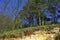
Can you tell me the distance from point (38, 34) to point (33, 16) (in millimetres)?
7236

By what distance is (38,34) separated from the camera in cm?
959

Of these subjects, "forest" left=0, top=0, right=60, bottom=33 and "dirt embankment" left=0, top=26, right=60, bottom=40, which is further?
"forest" left=0, top=0, right=60, bottom=33

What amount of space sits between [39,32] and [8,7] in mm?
4470

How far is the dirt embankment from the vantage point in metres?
9.42

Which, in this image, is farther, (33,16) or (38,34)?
(33,16)

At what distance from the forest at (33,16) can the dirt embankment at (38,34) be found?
3518 mm

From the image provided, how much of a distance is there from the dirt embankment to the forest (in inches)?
138

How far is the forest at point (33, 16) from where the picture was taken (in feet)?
44.7

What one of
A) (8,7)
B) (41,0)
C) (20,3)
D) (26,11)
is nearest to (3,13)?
(8,7)

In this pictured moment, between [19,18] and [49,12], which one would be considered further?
[49,12]

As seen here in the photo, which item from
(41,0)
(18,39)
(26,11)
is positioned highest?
(41,0)

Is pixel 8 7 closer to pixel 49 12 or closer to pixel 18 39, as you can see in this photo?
pixel 18 39

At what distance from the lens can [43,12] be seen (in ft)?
53.2

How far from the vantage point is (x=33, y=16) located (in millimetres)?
16719
